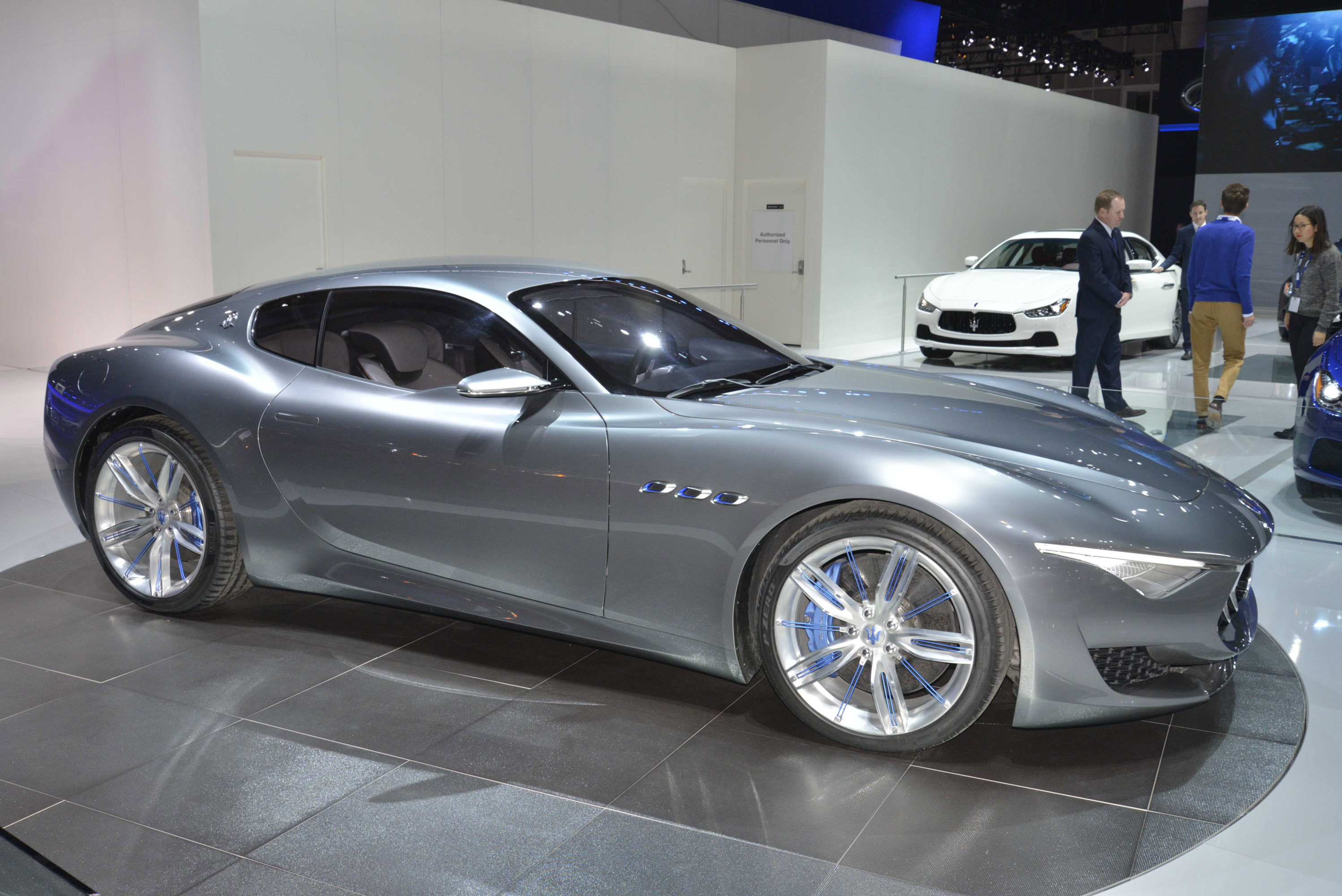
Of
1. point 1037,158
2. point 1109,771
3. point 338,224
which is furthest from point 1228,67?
point 1109,771

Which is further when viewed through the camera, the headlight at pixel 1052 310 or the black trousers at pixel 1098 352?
the headlight at pixel 1052 310

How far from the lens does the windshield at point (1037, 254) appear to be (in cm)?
1135

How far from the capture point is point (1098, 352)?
758 cm

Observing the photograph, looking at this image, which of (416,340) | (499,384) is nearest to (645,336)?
(499,384)

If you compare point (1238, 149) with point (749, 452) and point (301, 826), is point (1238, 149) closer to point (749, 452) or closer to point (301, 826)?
point (749, 452)

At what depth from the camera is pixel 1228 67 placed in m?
12.6

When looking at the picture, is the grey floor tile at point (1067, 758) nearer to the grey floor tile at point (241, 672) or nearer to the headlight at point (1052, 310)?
the grey floor tile at point (241, 672)

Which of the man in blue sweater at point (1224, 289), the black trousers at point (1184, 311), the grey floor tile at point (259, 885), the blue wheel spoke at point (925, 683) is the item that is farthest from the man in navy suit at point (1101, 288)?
the grey floor tile at point (259, 885)

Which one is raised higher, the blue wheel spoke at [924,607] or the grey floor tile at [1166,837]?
the blue wheel spoke at [924,607]

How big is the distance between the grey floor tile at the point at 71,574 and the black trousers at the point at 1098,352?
19.1 ft

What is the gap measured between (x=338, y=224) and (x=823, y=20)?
39.2ft

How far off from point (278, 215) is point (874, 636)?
A: 7.86 metres


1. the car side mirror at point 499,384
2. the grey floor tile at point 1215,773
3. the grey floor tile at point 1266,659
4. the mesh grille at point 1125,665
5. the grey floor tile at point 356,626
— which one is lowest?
the grey floor tile at point 356,626

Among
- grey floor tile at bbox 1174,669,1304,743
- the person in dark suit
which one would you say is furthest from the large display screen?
grey floor tile at bbox 1174,669,1304,743
